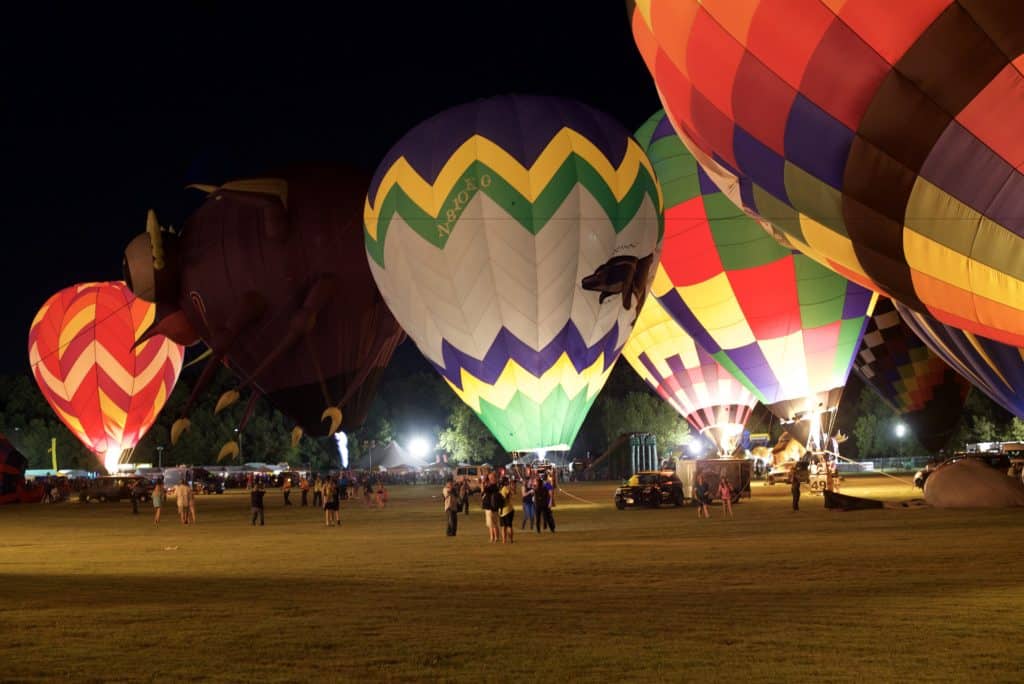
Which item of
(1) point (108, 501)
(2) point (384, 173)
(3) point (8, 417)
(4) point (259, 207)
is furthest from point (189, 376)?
(2) point (384, 173)

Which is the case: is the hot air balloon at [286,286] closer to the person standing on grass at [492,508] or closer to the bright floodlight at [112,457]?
the bright floodlight at [112,457]

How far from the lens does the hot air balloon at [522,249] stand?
75.2 ft

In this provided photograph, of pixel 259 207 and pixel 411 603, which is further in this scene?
pixel 259 207

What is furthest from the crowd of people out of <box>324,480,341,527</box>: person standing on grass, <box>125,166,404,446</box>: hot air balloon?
<box>125,166,404,446</box>: hot air balloon

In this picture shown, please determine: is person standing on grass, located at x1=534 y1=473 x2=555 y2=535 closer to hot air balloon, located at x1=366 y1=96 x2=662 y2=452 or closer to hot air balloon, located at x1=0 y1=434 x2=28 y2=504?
hot air balloon, located at x1=366 y1=96 x2=662 y2=452

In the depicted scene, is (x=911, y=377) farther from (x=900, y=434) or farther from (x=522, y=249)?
(x=900, y=434)

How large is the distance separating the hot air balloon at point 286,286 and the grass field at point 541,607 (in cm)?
1469

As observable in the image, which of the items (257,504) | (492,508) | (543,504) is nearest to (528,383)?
(543,504)

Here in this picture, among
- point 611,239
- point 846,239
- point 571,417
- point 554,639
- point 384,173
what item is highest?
point 384,173

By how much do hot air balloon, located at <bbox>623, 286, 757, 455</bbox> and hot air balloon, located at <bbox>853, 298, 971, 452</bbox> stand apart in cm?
742

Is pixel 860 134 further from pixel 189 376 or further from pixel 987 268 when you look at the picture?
pixel 189 376

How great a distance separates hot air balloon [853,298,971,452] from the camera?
3984 centimetres

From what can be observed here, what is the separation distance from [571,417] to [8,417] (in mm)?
71568

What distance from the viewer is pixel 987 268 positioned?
39.5 ft
